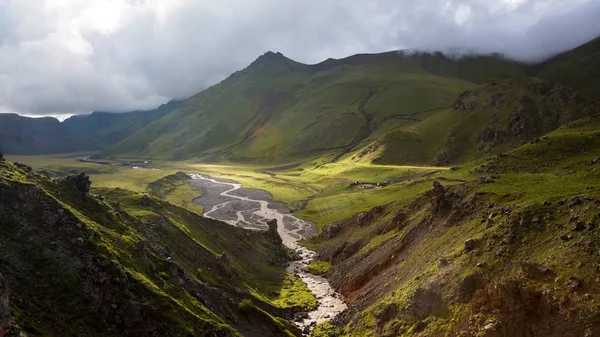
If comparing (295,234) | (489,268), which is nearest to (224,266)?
(489,268)

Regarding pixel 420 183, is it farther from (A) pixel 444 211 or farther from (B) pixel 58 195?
(B) pixel 58 195

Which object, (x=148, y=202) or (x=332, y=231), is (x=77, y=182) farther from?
(x=332, y=231)

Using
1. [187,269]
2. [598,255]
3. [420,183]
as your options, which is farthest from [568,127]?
[187,269]

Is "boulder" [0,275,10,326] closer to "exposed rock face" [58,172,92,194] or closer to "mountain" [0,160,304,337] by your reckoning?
"mountain" [0,160,304,337]

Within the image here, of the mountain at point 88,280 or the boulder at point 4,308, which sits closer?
the boulder at point 4,308

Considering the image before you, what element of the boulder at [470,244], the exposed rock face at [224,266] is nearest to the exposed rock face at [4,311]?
the boulder at [470,244]

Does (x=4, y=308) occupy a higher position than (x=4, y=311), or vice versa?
(x=4, y=308)

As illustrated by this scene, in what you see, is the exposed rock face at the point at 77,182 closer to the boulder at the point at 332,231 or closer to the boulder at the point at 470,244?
the boulder at the point at 470,244

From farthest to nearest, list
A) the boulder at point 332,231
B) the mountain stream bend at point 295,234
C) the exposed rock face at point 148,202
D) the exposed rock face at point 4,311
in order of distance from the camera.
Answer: the boulder at point 332,231 → the exposed rock face at point 148,202 → the mountain stream bend at point 295,234 → the exposed rock face at point 4,311

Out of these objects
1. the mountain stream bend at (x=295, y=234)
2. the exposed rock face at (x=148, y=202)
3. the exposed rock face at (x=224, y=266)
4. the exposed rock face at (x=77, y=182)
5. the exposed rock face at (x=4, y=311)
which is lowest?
the mountain stream bend at (x=295, y=234)
